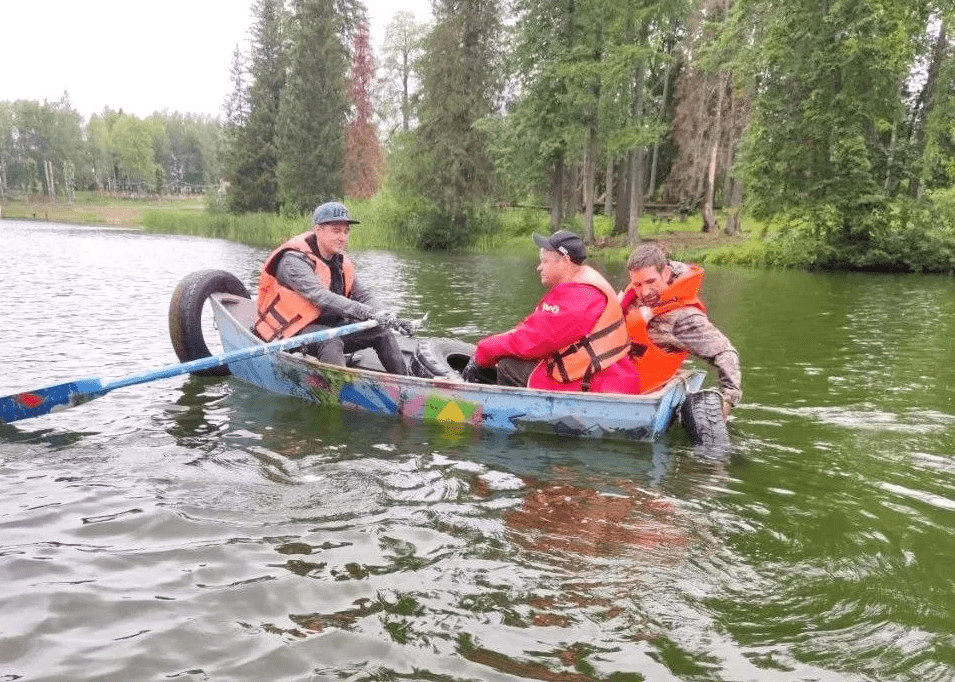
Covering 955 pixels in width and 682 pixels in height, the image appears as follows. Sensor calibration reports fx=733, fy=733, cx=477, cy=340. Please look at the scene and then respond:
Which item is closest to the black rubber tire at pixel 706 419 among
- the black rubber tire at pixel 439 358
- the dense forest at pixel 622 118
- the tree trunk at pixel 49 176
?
the black rubber tire at pixel 439 358

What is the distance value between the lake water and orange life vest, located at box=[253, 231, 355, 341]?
752 mm

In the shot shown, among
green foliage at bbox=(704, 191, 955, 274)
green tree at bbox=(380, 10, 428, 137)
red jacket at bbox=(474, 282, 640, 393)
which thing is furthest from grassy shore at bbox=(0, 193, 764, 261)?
red jacket at bbox=(474, 282, 640, 393)

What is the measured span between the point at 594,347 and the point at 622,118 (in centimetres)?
2183

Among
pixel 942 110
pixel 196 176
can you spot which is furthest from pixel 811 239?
pixel 196 176

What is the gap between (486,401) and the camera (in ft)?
20.4

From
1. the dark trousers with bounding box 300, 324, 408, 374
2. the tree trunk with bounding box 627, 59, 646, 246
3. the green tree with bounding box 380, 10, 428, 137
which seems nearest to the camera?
the dark trousers with bounding box 300, 324, 408, 374

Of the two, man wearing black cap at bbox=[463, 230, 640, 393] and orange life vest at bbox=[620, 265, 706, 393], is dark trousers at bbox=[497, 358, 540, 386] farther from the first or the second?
orange life vest at bbox=[620, 265, 706, 393]

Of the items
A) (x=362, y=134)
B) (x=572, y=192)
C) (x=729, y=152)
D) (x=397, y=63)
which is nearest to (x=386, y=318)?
(x=729, y=152)

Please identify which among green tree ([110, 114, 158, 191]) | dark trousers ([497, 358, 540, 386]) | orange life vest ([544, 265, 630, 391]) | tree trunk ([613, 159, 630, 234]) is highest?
green tree ([110, 114, 158, 191])

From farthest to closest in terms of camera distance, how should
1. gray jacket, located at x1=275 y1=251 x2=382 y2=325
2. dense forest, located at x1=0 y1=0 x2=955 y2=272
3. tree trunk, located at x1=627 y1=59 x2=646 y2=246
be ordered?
1. tree trunk, located at x1=627 y1=59 x2=646 y2=246
2. dense forest, located at x1=0 y1=0 x2=955 y2=272
3. gray jacket, located at x1=275 y1=251 x2=382 y2=325

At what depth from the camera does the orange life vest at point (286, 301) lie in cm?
722

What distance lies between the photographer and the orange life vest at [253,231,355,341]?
7.22 metres

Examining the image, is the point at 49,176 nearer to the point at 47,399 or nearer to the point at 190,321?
the point at 190,321

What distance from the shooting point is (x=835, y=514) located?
4.73 m
